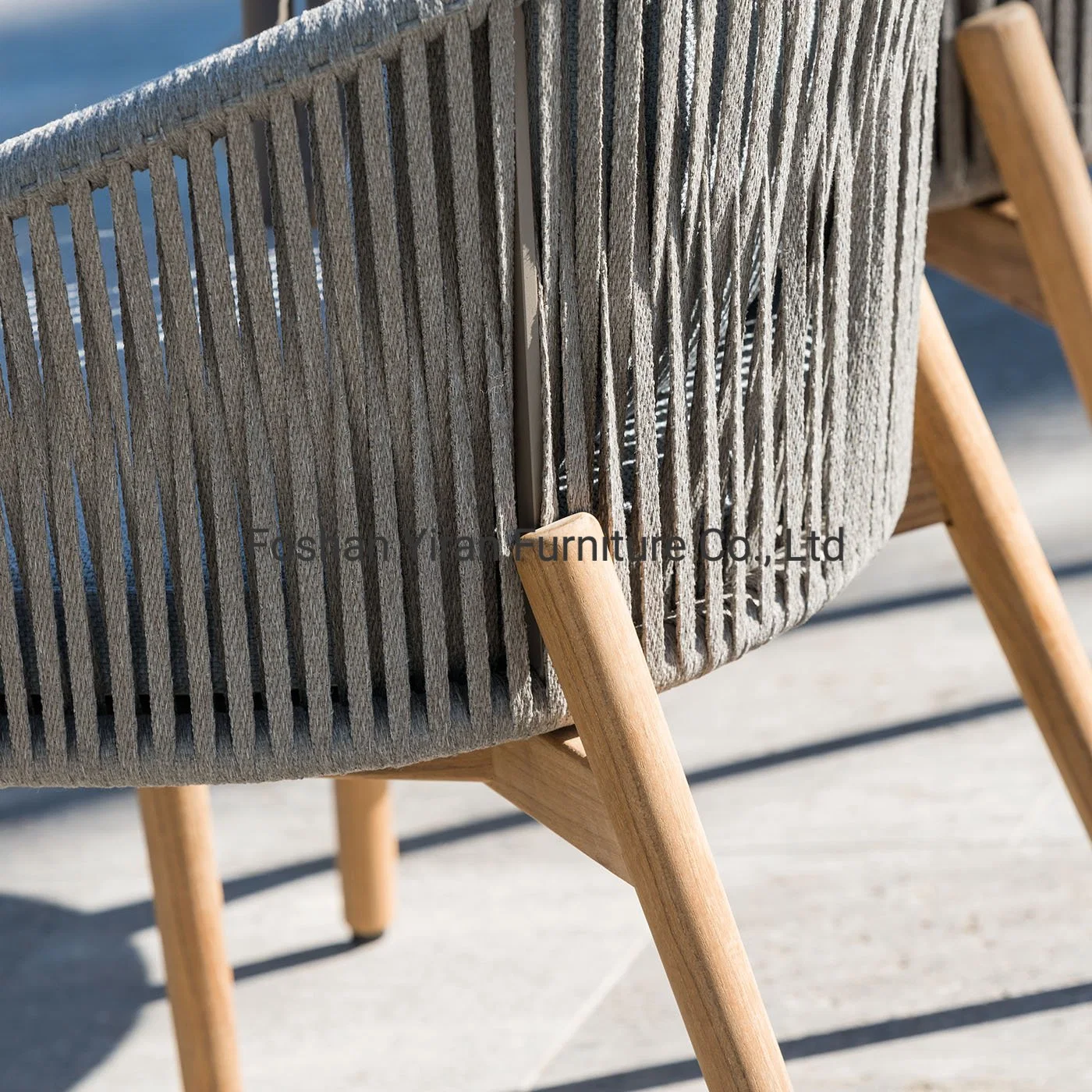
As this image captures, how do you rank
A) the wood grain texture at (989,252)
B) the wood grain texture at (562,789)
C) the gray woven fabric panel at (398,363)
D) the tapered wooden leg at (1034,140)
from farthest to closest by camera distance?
the wood grain texture at (989,252) < the tapered wooden leg at (1034,140) < the wood grain texture at (562,789) < the gray woven fabric panel at (398,363)

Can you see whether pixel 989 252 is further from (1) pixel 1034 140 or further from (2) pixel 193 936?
(2) pixel 193 936

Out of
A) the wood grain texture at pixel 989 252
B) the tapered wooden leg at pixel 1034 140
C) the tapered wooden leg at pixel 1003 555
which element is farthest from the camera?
the wood grain texture at pixel 989 252

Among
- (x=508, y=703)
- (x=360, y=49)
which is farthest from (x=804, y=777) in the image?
(x=360, y=49)

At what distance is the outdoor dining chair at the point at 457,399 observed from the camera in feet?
1.78

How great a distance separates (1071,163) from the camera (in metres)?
1.02

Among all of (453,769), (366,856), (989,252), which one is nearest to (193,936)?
(366,856)

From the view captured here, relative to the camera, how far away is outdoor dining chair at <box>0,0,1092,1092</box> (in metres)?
0.54

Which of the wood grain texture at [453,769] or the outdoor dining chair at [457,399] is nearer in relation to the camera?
the outdoor dining chair at [457,399]

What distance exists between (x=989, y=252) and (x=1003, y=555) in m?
0.33

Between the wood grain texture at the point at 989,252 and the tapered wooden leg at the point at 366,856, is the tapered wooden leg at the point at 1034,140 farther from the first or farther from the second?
the tapered wooden leg at the point at 366,856

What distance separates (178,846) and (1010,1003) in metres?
0.58

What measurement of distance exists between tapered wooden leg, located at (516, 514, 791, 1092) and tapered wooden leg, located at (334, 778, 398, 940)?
575mm

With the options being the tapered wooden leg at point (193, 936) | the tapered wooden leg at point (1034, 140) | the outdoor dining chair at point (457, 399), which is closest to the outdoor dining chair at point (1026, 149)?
the tapered wooden leg at point (1034, 140)

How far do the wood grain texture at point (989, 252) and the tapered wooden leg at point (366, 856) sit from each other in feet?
1.91
